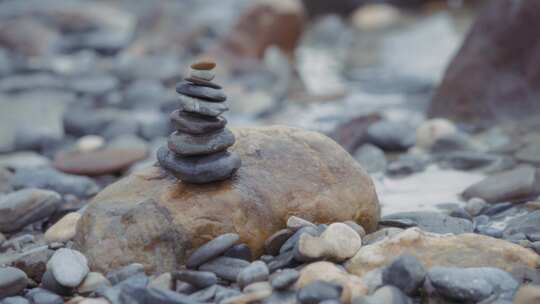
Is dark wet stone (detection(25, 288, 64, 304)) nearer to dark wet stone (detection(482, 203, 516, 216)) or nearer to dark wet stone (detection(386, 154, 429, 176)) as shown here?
dark wet stone (detection(482, 203, 516, 216))

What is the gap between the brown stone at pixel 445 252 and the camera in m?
2.59

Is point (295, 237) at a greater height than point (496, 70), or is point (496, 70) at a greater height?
point (496, 70)

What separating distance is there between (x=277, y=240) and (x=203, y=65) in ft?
2.47

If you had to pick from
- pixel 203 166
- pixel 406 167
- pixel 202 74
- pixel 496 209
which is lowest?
pixel 406 167

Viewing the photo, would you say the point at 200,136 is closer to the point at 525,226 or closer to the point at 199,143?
the point at 199,143

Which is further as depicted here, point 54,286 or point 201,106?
point 201,106

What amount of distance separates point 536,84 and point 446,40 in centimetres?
449

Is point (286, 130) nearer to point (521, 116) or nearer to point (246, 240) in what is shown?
point (246, 240)

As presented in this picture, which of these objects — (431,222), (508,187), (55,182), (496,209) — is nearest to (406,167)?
(508,187)

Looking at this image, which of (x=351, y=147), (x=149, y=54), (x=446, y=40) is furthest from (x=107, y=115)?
(x=446, y=40)

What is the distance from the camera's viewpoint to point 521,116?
5.54 m

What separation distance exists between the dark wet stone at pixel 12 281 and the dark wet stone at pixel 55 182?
170 centimetres

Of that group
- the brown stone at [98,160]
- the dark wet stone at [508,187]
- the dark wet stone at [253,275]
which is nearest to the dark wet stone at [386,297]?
the dark wet stone at [253,275]

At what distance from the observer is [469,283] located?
7.70 feet
